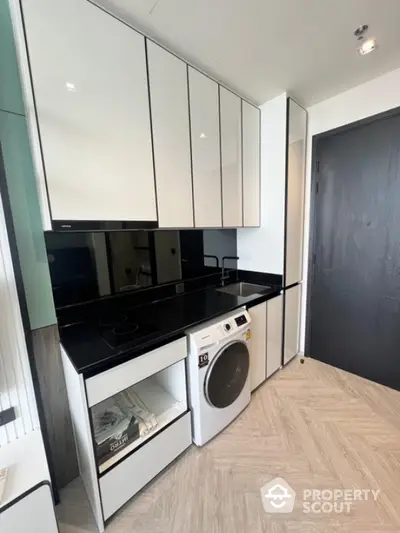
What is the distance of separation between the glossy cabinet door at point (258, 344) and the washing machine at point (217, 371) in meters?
0.18

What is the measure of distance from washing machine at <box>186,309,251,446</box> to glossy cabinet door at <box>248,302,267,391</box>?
182 millimetres

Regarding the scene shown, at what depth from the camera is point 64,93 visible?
3.52 feet

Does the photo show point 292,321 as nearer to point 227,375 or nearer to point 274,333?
point 274,333

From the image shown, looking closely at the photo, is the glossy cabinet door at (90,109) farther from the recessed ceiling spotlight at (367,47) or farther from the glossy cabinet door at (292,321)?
the glossy cabinet door at (292,321)

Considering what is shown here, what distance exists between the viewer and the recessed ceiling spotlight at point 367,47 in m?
1.45

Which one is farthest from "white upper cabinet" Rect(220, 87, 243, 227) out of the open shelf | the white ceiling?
the open shelf

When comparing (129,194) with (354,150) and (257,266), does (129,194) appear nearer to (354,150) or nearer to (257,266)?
(257,266)

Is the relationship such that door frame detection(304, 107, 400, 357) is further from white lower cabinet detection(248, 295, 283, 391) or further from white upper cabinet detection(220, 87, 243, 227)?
white upper cabinet detection(220, 87, 243, 227)

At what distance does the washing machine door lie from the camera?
59.4 inches

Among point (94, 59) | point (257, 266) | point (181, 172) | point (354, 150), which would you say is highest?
point (94, 59)

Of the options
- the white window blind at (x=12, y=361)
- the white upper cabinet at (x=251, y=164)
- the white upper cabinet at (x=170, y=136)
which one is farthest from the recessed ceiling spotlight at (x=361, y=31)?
the white window blind at (x=12, y=361)

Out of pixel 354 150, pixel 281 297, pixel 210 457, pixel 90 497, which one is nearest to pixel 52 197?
pixel 90 497

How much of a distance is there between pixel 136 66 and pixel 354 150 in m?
1.84

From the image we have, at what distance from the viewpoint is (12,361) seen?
1.14m
